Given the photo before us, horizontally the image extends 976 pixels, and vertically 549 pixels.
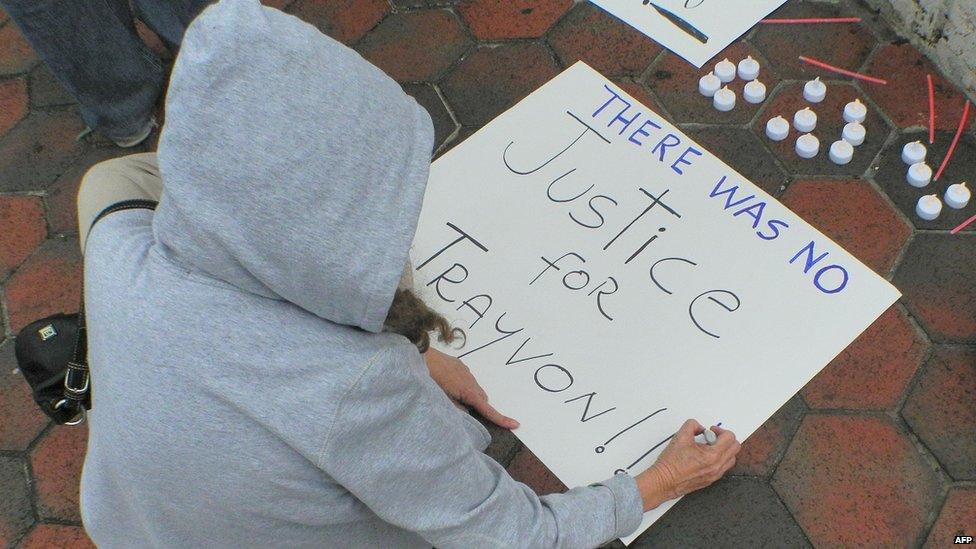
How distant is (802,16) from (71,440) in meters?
1.63

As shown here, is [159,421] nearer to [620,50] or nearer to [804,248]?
[804,248]

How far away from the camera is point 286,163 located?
75 centimetres

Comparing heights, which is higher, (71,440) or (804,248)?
(804,248)

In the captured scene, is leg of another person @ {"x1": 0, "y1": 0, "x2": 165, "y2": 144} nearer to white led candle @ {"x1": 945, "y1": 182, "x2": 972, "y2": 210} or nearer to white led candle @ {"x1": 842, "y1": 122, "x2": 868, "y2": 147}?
white led candle @ {"x1": 842, "y1": 122, "x2": 868, "y2": 147}

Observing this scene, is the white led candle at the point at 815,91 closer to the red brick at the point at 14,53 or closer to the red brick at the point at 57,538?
the red brick at the point at 57,538

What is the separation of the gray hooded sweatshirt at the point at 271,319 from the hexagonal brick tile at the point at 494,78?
917 mm

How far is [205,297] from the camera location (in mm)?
830

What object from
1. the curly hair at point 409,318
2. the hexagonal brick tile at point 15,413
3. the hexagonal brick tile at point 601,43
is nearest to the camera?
the curly hair at point 409,318

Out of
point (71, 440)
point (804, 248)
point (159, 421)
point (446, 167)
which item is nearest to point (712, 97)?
point (804, 248)

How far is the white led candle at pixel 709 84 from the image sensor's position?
170 cm

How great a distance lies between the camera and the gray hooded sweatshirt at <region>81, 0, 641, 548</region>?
2.48 feet

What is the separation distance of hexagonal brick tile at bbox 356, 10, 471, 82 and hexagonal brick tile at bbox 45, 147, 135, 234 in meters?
0.59

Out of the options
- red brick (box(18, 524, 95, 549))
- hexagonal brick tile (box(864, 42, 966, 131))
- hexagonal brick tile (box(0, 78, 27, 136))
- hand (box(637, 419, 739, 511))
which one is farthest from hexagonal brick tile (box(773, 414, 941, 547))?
hexagonal brick tile (box(0, 78, 27, 136))

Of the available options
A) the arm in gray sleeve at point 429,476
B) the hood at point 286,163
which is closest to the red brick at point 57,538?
the arm in gray sleeve at point 429,476
